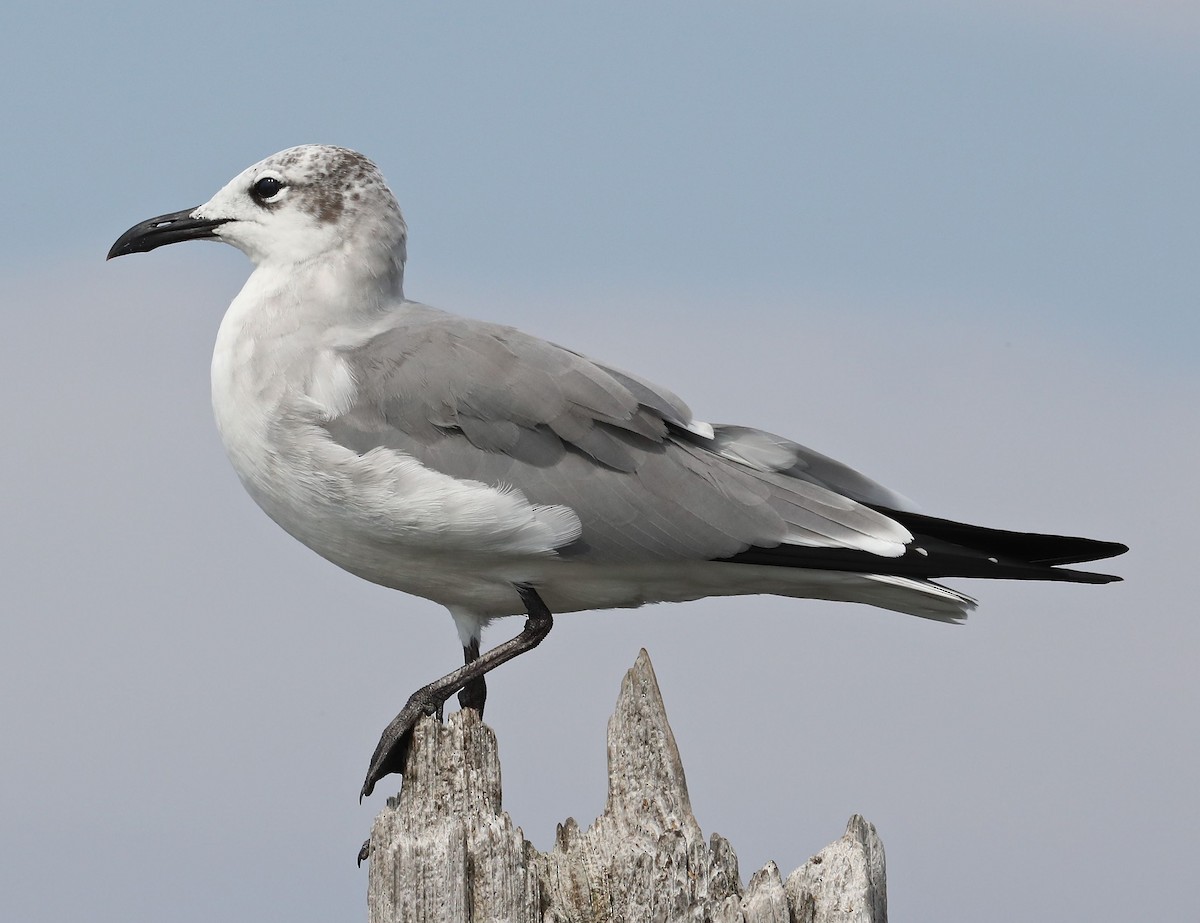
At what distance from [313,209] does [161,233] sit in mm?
813

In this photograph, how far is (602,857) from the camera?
5.18m

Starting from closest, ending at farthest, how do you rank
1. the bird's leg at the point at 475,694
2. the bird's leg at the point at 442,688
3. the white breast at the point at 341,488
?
the white breast at the point at 341,488, the bird's leg at the point at 442,688, the bird's leg at the point at 475,694

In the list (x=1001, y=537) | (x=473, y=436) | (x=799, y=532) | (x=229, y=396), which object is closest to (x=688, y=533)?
(x=799, y=532)

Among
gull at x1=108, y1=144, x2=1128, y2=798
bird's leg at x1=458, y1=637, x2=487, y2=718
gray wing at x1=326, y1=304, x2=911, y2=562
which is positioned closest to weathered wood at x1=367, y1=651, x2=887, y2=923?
gull at x1=108, y1=144, x2=1128, y2=798

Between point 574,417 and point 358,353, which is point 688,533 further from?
point 358,353

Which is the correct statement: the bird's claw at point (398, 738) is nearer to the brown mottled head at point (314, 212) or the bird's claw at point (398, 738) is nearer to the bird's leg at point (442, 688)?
the bird's leg at point (442, 688)

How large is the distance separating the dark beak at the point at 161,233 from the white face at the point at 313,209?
20cm

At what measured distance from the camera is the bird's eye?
6590 mm

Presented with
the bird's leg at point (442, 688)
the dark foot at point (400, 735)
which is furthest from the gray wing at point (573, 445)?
the dark foot at point (400, 735)

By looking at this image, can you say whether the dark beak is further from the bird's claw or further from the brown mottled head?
the bird's claw

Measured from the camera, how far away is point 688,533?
6.14m

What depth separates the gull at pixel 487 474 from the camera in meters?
5.96

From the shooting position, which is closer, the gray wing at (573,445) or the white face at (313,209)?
the gray wing at (573,445)

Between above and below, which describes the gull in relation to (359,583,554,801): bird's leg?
above
